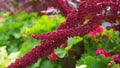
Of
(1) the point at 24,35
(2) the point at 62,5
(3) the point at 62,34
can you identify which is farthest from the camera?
(1) the point at 24,35

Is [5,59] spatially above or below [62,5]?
below

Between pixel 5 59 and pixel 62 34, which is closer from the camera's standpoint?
pixel 62 34

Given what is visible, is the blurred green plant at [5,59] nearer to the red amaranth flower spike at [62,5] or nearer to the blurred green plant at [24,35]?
the blurred green plant at [24,35]

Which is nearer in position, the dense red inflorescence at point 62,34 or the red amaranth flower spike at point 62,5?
the dense red inflorescence at point 62,34

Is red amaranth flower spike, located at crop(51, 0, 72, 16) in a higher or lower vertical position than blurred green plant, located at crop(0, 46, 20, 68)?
higher

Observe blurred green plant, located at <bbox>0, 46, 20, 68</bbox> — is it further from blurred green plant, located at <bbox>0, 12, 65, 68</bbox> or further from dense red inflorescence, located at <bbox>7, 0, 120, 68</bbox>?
dense red inflorescence, located at <bbox>7, 0, 120, 68</bbox>

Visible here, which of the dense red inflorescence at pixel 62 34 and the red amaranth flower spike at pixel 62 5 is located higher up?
the red amaranth flower spike at pixel 62 5

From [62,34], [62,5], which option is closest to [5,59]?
[62,5]

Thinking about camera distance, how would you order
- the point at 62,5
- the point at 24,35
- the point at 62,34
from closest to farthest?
the point at 62,34 → the point at 62,5 → the point at 24,35

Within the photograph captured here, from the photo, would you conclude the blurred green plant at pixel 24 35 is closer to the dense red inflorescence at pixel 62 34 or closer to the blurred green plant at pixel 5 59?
the blurred green plant at pixel 5 59

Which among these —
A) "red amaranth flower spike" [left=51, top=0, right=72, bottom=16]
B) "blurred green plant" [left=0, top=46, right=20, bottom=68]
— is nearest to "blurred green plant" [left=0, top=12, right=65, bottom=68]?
"blurred green plant" [left=0, top=46, right=20, bottom=68]

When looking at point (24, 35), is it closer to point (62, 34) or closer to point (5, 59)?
point (5, 59)

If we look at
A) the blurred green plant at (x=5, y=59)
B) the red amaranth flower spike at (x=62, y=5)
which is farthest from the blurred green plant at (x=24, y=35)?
the red amaranth flower spike at (x=62, y=5)
